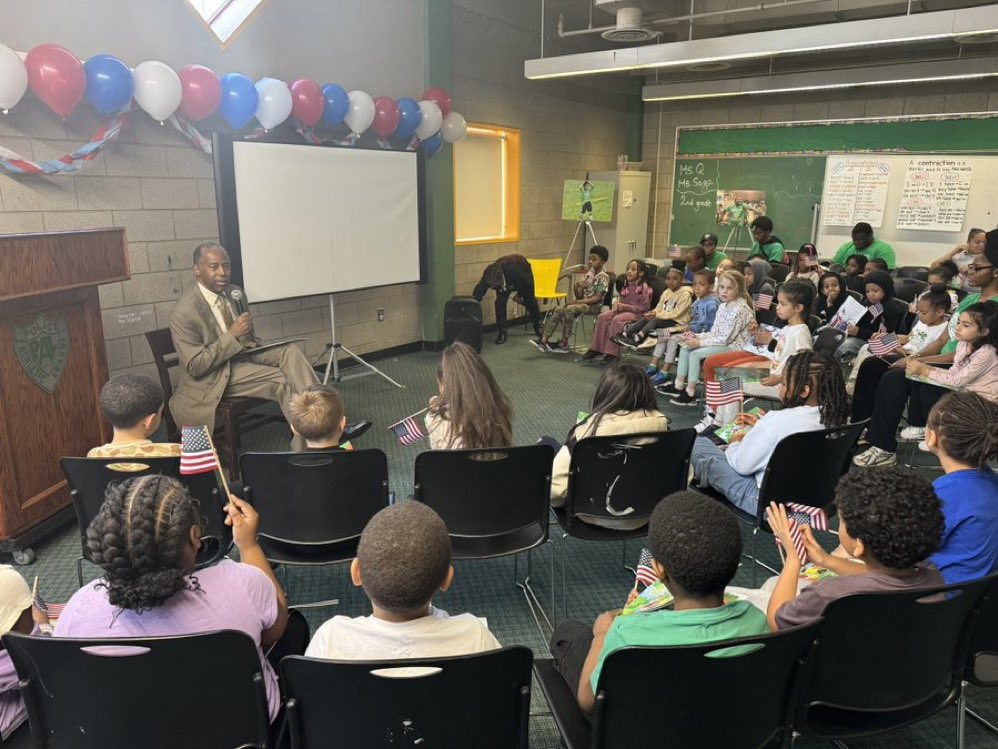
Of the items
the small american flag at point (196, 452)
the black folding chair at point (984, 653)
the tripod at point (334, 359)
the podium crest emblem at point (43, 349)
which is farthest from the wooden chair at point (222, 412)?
the black folding chair at point (984, 653)

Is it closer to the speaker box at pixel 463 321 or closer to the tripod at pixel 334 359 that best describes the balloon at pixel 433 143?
the speaker box at pixel 463 321

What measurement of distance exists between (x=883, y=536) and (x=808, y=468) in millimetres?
943

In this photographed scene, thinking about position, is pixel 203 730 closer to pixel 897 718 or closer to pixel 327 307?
pixel 897 718

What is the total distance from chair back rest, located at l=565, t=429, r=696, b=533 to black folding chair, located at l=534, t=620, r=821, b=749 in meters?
0.98

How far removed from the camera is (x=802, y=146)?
8.27m

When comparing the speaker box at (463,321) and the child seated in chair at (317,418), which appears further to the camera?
the speaker box at (463,321)

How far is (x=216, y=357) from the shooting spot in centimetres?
370

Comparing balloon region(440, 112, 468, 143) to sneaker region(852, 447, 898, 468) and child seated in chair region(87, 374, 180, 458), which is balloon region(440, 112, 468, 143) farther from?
child seated in chair region(87, 374, 180, 458)

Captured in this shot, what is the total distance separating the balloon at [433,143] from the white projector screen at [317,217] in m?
0.40

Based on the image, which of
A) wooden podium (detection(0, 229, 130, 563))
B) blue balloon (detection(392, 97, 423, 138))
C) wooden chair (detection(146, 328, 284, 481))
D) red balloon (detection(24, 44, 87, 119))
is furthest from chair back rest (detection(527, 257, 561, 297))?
wooden podium (detection(0, 229, 130, 563))

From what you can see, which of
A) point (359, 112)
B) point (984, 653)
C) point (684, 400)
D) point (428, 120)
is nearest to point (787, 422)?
point (984, 653)

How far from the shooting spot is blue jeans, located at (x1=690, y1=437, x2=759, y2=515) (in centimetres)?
246

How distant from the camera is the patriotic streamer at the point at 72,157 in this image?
357cm

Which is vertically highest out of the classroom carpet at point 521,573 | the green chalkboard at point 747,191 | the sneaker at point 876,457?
the green chalkboard at point 747,191
